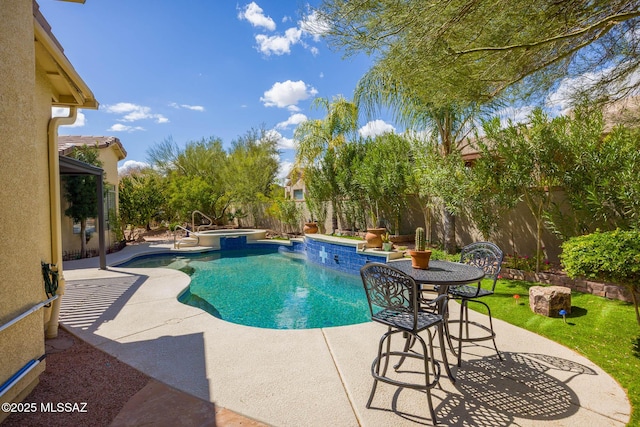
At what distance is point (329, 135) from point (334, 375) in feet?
39.2

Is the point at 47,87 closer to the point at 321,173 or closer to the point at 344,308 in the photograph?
the point at 344,308

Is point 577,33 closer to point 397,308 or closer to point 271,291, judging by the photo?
point 397,308

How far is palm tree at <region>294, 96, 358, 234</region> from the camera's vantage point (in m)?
13.8

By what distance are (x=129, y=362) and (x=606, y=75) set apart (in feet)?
26.5

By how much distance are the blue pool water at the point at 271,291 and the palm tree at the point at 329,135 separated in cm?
399

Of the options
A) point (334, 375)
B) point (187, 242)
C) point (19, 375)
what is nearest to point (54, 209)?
point (19, 375)

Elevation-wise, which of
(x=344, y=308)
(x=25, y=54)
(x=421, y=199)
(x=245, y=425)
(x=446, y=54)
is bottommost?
(x=344, y=308)

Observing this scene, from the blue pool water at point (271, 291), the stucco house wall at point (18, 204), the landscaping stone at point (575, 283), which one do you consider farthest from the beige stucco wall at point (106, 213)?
the landscaping stone at point (575, 283)

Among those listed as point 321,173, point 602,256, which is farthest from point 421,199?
point 602,256

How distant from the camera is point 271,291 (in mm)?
8047

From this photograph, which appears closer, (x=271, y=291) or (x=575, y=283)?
(x=575, y=283)

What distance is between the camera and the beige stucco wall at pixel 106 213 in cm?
1099

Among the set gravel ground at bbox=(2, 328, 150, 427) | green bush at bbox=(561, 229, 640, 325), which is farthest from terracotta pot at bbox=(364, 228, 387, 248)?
gravel ground at bbox=(2, 328, 150, 427)

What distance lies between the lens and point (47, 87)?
443 centimetres
